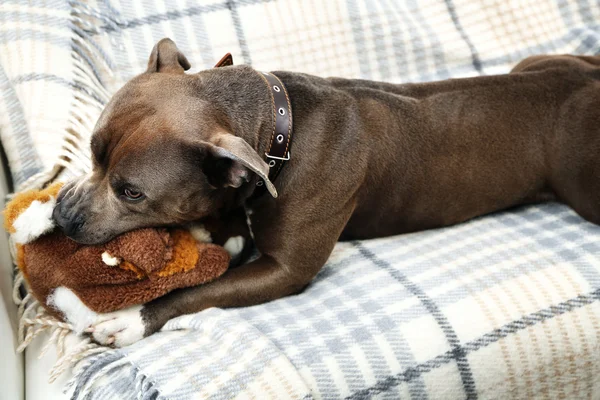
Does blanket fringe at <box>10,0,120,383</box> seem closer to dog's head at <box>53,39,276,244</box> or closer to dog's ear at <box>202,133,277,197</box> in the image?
dog's head at <box>53,39,276,244</box>

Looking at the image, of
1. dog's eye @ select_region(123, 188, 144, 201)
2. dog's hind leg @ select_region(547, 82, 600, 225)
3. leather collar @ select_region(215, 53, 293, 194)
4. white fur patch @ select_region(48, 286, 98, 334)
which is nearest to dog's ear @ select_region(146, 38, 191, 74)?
leather collar @ select_region(215, 53, 293, 194)

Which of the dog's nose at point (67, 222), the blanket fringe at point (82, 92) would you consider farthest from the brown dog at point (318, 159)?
the blanket fringe at point (82, 92)

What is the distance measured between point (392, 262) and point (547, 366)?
2.55 ft

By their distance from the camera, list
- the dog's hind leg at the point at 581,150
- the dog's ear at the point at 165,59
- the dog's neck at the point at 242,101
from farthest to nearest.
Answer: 1. the dog's hind leg at the point at 581,150
2. the dog's ear at the point at 165,59
3. the dog's neck at the point at 242,101

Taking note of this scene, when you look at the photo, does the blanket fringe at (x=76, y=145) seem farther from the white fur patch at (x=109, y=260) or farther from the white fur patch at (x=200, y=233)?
the white fur patch at (x=200, y=233)

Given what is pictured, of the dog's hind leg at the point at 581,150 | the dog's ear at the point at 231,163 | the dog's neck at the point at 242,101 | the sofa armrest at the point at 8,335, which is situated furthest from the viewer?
the dog's hind leg at the point at 581,150

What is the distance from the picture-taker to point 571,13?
4418mm

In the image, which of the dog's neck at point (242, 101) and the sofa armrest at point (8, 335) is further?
the dog's neck at point (242, 101)

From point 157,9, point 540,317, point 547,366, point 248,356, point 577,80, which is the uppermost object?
point 157,9

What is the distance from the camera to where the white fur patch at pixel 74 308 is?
93.7 inches

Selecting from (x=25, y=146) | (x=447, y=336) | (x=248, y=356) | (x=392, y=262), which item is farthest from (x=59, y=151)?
(x=447, y=336)

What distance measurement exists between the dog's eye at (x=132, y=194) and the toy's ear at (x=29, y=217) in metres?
0.30

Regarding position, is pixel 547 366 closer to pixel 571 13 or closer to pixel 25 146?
pixel 25 146

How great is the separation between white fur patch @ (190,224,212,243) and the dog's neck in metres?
0.43
